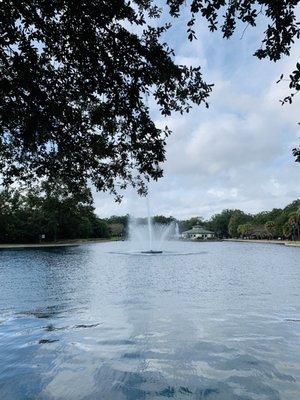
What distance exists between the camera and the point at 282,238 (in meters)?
123

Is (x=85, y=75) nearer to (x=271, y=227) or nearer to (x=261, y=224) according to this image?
(x=271, y=227)

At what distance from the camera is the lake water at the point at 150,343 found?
Answer: 22.6 feet

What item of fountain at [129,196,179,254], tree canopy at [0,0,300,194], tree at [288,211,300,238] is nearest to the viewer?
tree canopy at [0,0,300,194]

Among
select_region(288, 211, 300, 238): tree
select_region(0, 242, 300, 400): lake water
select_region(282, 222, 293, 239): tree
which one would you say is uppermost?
select_region(288, 211, 300, 238): tree

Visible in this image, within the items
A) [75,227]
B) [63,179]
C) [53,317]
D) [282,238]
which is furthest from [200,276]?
[282,238]

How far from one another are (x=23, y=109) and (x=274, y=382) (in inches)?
247

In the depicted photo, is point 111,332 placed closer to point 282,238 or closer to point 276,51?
point 276,51

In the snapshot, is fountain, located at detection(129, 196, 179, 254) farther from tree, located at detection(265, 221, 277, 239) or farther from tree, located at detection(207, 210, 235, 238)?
tree, located at detection(207, 210, 235, 238)

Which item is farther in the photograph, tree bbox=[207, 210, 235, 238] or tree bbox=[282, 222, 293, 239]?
tree bbox=[207, 210, 235, 238]

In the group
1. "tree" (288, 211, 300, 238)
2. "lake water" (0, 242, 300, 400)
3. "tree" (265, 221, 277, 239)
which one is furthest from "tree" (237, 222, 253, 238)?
"lake water" (0, 242, 300, 400)

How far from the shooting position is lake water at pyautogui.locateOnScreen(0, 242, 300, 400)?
6879 millimetres

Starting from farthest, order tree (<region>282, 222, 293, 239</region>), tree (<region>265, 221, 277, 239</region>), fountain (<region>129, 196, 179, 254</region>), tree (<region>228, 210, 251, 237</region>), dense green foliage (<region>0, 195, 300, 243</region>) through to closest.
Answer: tree (<region>228, 210, 251, 237</region>)
tree (<region>265, 221, 277, 239</region>)
tree (<region>282, 222, 293, 239</region>)
dense green foliage (<region>0, 195, 300, 243</region>)
fountain (<region>129, 196, 179, 254</region>)

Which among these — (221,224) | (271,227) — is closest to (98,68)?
(271,227)

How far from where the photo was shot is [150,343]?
9.73m
